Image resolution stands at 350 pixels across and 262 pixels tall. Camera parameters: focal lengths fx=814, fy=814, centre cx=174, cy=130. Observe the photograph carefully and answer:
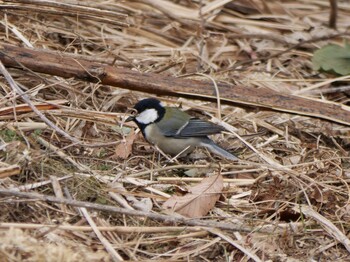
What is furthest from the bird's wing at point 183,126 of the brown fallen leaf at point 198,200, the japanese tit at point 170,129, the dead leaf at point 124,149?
the brown fallen leaf at point 198,200

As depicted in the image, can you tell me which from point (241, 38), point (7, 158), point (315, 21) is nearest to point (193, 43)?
point (241, 38)

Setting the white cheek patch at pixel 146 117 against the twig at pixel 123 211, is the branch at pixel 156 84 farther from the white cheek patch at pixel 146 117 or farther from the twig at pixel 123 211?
the twig at pixel 123 211

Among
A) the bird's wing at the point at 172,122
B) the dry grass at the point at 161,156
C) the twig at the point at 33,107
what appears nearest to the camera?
the dry grass at the point at 161,156

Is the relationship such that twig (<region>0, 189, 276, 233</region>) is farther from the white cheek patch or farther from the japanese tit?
the white cheek patch

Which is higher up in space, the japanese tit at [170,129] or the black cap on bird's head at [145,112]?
the black cap on bird's head at [145,112]

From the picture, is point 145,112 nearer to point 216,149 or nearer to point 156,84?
point 156,84

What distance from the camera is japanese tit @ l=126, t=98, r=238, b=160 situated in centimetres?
501

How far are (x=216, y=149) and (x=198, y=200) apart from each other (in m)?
0.74

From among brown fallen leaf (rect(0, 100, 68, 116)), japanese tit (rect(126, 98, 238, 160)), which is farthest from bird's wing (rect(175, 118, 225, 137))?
brown fallen leaf (rect(0, 100, 68, 116))

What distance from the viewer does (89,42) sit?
19.2 feet

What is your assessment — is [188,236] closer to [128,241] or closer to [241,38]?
[128,241]

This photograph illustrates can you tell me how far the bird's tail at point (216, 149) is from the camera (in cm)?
483

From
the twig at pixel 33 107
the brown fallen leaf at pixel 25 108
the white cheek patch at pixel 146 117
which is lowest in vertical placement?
the white cheek patch at pixel 146 117

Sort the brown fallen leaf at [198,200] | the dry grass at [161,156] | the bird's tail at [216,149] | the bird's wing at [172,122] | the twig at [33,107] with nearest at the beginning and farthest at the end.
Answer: the dry grass at [161,156], the brown fallen leaf at [198,200], the twig at [33,107], the bird's tail at [216,149], the bird's wing at [172,122]
